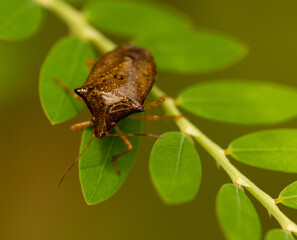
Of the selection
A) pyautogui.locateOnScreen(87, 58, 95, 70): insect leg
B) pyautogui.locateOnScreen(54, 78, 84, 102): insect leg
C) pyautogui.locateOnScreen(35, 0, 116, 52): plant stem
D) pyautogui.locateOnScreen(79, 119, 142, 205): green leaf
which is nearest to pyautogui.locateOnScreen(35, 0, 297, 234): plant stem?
pyautogui.locateOnScreen(35, 0, 116, 52): plant stem

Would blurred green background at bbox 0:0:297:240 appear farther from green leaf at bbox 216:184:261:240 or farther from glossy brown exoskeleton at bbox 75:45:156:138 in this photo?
green leaf at bbox 216:184:261:240

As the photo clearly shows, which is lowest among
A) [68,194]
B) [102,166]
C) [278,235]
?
[68,194]

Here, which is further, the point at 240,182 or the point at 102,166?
the point at 102,166

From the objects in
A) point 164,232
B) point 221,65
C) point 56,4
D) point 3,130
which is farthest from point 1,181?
point 221,65

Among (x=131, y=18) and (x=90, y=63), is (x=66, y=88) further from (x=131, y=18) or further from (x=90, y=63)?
(x=131, y=18)

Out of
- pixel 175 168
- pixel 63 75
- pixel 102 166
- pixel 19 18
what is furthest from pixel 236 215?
pixel 19 18

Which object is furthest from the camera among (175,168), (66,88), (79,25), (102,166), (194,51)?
(79,25)

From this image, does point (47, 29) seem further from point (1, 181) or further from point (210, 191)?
point (210, 191)
